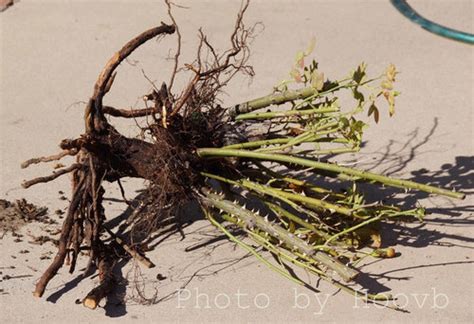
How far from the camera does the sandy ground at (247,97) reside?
7.97 ft

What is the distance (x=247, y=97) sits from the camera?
3514 mm

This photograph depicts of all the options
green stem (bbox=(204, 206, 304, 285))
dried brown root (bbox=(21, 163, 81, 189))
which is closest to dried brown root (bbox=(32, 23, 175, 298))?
dried brown root (bbox=(21, 163, 81, 189))

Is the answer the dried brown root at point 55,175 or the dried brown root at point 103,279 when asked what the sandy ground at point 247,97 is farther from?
the dried brown root at point 55,175

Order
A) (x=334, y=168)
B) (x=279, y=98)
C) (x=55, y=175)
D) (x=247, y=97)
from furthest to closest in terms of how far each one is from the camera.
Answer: (x=247, y=97) < (x=279, y=98) < (x=55, y=175) < (x=334, y=168)

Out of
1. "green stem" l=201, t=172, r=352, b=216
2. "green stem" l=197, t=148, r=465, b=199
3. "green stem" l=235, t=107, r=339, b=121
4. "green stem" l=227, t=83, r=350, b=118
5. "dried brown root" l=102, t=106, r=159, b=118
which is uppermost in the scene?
"green stem" l=227, t=83, r=350, b=118

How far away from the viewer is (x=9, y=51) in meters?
3.91

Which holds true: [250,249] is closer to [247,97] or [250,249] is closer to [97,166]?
[97,166]

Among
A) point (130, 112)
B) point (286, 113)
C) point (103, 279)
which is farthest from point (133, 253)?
point (286, 113)

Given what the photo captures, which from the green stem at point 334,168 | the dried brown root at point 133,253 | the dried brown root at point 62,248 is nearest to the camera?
the green stem at point 334,168

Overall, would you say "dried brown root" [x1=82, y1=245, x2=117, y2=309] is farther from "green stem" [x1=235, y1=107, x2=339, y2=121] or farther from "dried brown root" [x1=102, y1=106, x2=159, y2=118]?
"green stem" [x1=235, y1=107, x2=339, y2=121]

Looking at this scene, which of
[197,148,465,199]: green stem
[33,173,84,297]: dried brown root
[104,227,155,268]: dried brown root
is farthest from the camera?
[104,227,155,268]: dried brown root

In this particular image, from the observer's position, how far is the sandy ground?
2.43 metres

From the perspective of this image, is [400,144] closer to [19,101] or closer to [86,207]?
[86,207]

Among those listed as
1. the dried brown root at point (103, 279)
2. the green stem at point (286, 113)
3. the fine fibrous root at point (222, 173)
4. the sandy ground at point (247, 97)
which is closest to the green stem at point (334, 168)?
the fine fibrous root at point (222, 173)
